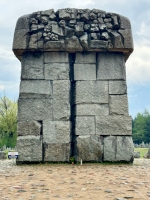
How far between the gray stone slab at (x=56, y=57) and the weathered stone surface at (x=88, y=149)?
2.05 m

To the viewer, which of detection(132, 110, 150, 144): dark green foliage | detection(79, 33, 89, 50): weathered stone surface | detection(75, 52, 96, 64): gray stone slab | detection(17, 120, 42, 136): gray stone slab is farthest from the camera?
detection(132, 110, 150, 144): dark green foliage

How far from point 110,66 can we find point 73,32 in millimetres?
1277

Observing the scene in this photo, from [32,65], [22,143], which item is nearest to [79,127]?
[22,143]

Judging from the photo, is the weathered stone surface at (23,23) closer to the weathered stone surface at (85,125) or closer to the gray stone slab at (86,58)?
the gray stone slab at (86,58)

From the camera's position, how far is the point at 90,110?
281 inches

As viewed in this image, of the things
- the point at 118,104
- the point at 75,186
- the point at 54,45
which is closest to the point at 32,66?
the point at 54,45

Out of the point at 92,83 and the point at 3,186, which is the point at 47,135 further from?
the point at 3,186

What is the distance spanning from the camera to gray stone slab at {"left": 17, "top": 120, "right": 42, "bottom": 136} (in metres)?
7.00

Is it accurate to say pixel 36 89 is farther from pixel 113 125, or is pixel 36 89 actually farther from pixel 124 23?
pixel 124 23

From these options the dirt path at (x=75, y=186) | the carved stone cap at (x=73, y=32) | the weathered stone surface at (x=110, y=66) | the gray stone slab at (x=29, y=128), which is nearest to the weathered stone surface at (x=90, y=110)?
the weathered stone surface at (x=110, y=66)

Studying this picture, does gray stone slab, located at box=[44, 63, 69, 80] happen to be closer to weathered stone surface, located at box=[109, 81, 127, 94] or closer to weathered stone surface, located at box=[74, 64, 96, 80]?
weathered stone surface, located at box=[74, 64, 96, 80]

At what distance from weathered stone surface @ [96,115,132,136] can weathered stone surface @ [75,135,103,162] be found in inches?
11.7

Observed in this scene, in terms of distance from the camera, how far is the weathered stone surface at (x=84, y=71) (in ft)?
24.0

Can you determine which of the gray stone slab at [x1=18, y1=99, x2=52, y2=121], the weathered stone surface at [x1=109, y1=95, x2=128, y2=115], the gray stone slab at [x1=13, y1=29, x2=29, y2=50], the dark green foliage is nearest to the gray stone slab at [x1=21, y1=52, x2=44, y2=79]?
the gray stone slab at [x1=13, y1=29, x2=29, y2=50]
